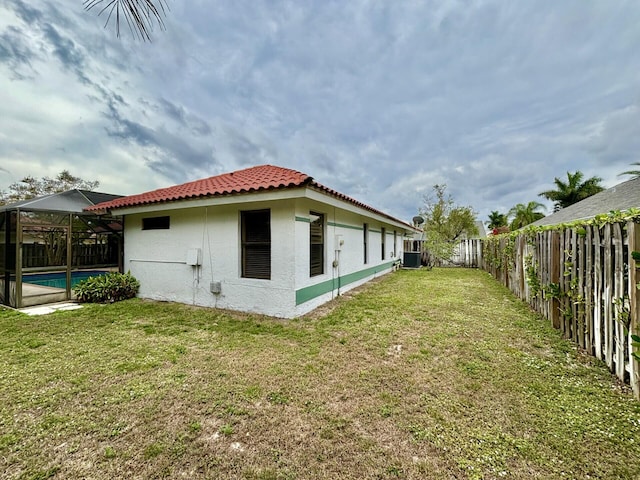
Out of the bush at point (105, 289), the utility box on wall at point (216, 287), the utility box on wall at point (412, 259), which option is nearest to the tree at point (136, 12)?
the utility box on wall at point (216, 287)

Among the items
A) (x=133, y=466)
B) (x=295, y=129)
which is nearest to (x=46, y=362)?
(x=133, y=466)

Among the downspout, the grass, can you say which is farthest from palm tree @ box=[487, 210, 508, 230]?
the downspout

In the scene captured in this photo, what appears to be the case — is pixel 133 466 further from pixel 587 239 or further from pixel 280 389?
pixel 587 239

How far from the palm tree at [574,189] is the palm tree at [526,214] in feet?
7.20

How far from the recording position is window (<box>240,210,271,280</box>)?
5.61 m

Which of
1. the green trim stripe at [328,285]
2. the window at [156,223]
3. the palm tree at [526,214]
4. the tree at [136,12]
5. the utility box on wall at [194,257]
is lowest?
the green trim stripe at [328,285]

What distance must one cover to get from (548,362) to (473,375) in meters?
1.15

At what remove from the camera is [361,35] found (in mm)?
8648

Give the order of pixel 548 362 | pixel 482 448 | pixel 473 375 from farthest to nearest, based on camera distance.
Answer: pixel 548 362 → pixel 473 375 → pixel 482 448

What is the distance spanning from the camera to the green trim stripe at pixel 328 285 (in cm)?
555

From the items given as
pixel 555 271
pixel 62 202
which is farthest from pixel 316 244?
pixel 62 202

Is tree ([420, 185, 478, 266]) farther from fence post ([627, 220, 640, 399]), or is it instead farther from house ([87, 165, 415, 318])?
fence post ([627, 220, 640, 399])

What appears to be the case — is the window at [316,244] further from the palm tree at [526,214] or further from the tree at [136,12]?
the palm tree at [526,214]

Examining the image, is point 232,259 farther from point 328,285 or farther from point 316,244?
point 328,285
